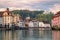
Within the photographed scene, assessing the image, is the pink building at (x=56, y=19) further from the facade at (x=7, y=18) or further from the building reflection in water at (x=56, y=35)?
the facade at (x=7, y=18)

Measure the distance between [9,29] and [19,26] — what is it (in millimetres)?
587

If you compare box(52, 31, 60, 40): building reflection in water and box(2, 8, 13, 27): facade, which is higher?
box(2, 8, 13, 27): facade

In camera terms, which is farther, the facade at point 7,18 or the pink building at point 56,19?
the facade at point 7,18

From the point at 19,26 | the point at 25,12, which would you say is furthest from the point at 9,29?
the point at 25,12

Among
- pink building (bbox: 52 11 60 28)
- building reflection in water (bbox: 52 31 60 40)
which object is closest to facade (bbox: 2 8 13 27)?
pink building (bbox: 52 11 60 28)

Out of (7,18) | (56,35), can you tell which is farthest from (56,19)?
(7,18)

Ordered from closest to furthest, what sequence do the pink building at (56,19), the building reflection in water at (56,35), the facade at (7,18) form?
the building reflection in water at (56,35)
the pink building at (56,19)
the facade at (7,18)

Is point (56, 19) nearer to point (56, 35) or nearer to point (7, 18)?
point (56, 35)

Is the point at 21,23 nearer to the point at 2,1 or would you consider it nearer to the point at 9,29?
the point at 9,29

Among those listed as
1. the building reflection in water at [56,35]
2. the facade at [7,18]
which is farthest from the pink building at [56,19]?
the facade at [7,18]

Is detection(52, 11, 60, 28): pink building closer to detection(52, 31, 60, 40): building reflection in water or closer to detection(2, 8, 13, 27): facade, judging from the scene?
detection(52, 31, 60, 40): building reflection in water

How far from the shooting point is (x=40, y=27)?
9922mm

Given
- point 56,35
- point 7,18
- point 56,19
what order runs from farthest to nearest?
1. point 7,18
2. point 56,19
3. point 56,35

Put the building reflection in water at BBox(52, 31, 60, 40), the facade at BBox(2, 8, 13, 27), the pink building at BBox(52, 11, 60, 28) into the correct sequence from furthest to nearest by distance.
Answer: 1. the facade at BBox(2, 8, 13, 27)
2. the pink building at BBox(52, 11, 60, 28)
3. the building reflection in water at BBox(52, 31, 60, 40)
